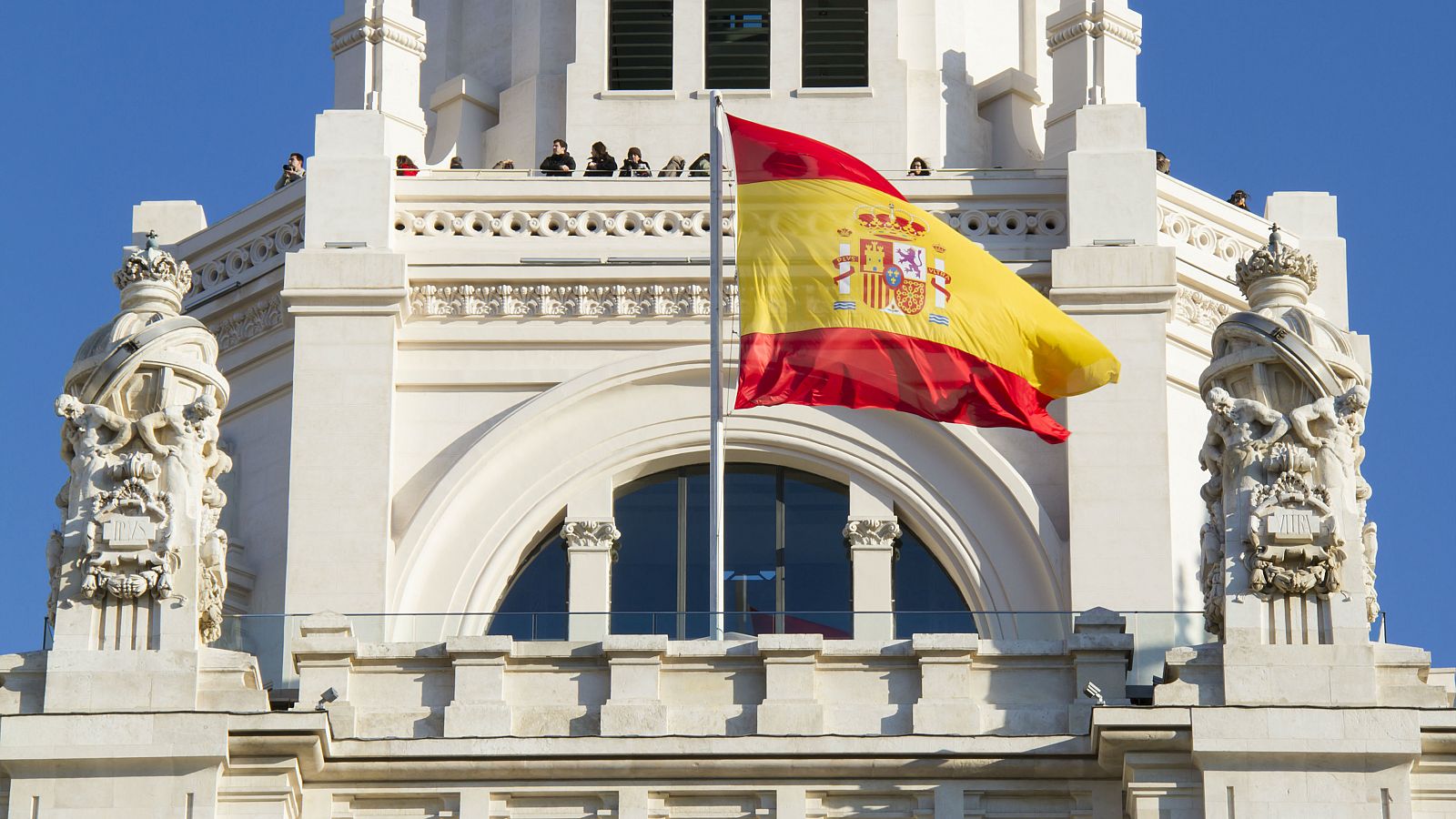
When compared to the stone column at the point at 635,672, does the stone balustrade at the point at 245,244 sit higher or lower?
higher

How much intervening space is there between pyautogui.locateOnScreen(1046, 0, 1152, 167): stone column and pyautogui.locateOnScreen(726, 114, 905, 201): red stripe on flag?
20.9ft

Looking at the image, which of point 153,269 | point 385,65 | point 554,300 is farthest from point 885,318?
point 385,65

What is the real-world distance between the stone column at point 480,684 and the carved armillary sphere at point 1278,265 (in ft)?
29.7

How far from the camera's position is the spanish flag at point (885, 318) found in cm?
4516

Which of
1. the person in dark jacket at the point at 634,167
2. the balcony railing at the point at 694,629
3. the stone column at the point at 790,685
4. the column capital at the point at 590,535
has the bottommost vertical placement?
the stone column at the point at 790,685

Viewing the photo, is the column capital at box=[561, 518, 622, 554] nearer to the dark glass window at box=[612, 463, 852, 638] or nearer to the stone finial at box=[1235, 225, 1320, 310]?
the dark glass window at box=[612, 463, 852, 638]

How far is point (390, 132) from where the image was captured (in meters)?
53.8

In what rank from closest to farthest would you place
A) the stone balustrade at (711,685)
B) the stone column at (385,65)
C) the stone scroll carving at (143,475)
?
the stone scroll carving at (143,475) → the stone balustrade at (711,685) → the stone column at (385,65)

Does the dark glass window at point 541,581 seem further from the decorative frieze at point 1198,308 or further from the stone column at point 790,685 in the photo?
the decorative frieze at point 1198,308

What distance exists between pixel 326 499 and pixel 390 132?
6.89 m

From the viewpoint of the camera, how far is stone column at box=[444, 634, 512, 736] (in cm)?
4097

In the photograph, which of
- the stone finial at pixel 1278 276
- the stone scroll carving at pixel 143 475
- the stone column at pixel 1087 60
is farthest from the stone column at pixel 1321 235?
the stone scroll carving at pixel 143 475

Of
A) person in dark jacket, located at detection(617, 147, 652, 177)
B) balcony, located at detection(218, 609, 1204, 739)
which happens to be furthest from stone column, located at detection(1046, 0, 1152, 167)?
balcony, located at detection(218, 609, 1204, 739)

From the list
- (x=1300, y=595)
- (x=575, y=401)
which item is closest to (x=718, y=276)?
(x=575, y=401)
